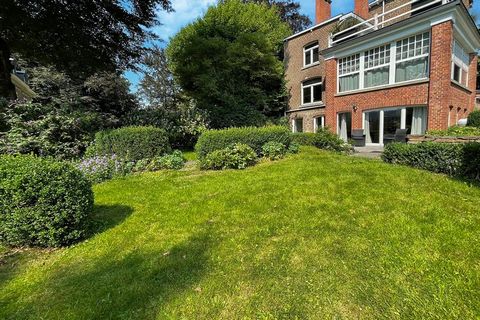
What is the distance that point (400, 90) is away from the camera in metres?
11.8

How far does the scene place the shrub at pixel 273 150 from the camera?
8.80 meters

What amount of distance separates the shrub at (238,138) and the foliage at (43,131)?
5.17 meters

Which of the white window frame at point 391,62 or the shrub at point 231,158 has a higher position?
the white window frame at point 391,62

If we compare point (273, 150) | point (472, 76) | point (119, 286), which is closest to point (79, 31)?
point (273, 150)

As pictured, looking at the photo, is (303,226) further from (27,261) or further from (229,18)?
Result: (229,18)

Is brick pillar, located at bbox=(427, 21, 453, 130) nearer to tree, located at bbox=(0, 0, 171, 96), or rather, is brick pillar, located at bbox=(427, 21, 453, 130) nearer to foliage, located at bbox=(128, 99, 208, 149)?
foliage, located at bbox=(128, 99, 208, 149)

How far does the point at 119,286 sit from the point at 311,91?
18.5 metres

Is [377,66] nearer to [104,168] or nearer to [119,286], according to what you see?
[104,168]

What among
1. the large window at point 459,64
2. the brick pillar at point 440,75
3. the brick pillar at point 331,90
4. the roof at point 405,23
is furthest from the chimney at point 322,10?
the brick pillar at point 440,75

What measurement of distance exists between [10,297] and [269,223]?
3.13 m

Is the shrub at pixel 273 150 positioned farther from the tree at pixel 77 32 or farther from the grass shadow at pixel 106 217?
the tree at pixel 77 32

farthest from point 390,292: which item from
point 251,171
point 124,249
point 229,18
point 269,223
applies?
point 229,18

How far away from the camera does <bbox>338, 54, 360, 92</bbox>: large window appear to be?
13.9m

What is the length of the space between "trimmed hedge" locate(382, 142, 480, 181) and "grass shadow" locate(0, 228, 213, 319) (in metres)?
5.97
